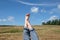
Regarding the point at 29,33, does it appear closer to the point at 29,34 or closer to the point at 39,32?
the point at 29,34

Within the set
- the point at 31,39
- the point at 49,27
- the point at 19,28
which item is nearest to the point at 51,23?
the point at 49,27

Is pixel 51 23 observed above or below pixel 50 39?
above

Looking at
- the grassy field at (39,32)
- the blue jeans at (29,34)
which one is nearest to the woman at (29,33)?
the blue jeans at (29,34)

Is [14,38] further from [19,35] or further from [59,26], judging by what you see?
[59,26]

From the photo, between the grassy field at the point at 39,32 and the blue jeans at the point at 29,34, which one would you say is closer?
the blue jeans at the point at 29,34

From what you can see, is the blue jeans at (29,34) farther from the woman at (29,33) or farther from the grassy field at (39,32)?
the grassy field at (39,32)

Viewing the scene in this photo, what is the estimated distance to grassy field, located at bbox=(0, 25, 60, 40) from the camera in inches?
153

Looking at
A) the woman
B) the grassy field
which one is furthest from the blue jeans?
the grassy field


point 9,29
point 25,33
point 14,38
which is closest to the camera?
point 25,33

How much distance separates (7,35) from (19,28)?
11.2 inches

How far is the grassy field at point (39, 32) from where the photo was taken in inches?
153

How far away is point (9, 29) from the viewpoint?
4.09 meters

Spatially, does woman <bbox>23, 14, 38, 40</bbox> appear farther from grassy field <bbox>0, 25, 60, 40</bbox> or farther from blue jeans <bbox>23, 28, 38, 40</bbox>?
grassy field <bbox>0, 25, 60, 40</bbox>

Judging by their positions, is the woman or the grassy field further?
the grassy field
